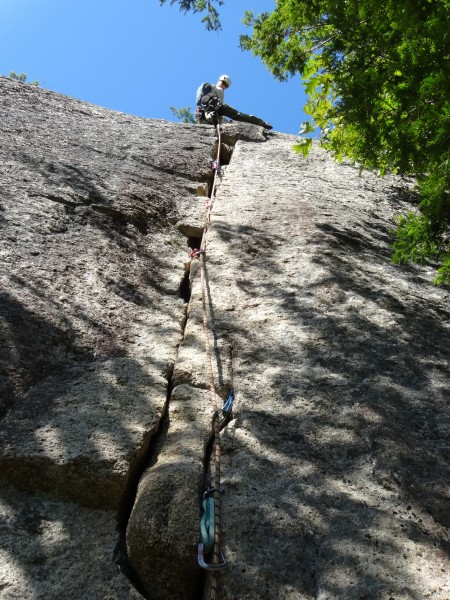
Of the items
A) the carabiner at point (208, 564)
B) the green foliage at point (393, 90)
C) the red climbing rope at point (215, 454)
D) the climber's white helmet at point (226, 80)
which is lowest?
the carabiner at point (208, 564)

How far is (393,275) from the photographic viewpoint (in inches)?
192

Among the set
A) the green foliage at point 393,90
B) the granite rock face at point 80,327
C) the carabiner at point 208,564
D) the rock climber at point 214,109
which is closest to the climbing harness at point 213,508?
the carabiner at point 208,564

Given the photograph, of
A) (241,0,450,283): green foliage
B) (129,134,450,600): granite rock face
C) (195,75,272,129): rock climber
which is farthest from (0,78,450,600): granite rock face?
(195,75,272,129): rock climber

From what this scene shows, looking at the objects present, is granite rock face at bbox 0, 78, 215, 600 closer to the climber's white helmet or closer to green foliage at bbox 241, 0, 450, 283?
green foliage at bbox 241, 0, 450, 283

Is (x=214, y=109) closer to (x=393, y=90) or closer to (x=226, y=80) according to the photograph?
(x=226, y=80)

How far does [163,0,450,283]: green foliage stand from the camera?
3.92 metres

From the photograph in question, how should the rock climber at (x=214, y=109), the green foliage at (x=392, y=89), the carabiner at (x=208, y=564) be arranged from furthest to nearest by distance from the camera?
the rock climber at (x=214, y=109), the green foliage at (x=392, y=89), the carabiner at (x=208, y=564)

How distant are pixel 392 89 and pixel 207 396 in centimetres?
293

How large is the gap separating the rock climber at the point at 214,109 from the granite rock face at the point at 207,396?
4.74m

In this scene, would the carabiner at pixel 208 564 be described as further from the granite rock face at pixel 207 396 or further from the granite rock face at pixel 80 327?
the granite rock face at pixel 80 327

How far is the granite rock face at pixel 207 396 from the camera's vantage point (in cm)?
228

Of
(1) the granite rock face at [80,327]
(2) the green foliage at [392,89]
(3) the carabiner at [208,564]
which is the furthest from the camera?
(2) the green foliage at [392,89]

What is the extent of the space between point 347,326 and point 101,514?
221 cm

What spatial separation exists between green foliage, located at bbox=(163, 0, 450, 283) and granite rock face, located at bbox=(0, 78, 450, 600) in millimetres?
750
